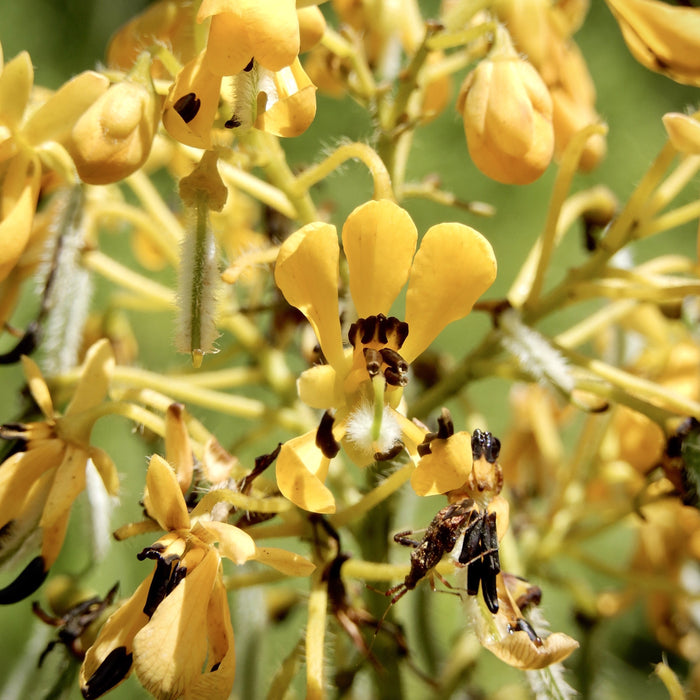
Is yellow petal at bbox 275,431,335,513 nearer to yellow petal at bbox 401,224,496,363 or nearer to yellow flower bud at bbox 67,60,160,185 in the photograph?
yellow petal at bbox 401,224,496,363

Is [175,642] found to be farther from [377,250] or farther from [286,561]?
[377,250]

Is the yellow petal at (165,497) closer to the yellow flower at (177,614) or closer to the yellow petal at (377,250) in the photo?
the yellow flower at (177,614)

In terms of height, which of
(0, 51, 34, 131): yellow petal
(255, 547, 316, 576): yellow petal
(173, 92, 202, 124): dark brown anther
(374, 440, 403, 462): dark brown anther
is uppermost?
(173, 92, 202, 124): dark brown anther

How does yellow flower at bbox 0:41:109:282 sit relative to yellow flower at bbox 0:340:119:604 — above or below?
above

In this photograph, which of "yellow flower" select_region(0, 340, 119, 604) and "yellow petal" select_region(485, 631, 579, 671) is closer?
"yellow petal" select_region(485, 631, 579, 671)

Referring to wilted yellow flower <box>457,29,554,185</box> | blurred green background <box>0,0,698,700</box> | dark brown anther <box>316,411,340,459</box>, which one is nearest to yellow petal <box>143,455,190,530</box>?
dark brown anther <box>316,411,340,459</box>

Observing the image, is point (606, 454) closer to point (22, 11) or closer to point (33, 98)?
point (33, 98)
